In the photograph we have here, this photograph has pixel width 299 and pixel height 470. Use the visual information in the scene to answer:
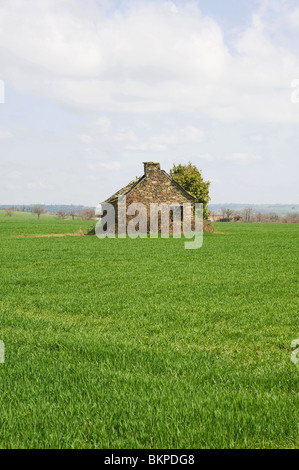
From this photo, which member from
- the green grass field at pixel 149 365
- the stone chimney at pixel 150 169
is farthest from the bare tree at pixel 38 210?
the green grass field at pixel 149 365

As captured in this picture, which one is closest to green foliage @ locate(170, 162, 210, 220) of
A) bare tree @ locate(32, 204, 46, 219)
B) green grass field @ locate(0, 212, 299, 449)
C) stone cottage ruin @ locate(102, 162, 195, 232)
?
stone cottage ruin @ locate(102, 162, 195, 232)

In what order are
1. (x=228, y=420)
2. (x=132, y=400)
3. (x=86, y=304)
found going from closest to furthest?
(x=228, y=420) → (x=132, y=400) → (x=86, y=304)

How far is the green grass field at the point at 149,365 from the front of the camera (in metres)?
3.91

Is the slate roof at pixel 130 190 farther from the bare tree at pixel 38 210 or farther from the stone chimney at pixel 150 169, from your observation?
the bare tree at pixel 38 210

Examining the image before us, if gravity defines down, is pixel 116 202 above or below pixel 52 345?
above

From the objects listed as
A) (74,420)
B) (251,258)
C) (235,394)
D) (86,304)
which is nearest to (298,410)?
(235,394)

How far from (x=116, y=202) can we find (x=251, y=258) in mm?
22138

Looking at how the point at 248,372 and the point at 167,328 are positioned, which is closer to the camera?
the point at 248,372

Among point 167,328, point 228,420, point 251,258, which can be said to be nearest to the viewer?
point 228,420

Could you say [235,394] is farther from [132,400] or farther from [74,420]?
[74,420]

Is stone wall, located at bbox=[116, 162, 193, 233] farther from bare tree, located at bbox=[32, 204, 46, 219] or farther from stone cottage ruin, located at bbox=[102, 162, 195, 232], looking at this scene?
bare tree, located at bbox=[32, 204, 46, 219]

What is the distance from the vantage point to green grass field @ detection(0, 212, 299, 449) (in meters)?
3.91

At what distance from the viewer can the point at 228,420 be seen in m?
4.05

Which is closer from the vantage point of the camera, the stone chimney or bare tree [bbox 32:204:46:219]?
the stone chimney
